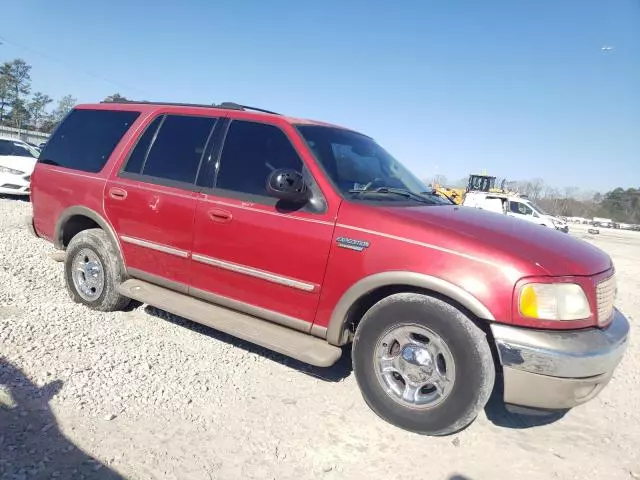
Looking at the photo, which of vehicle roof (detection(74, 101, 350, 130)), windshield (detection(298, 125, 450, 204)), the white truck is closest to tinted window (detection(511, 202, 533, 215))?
the white truck

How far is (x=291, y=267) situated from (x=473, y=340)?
1.30 meters

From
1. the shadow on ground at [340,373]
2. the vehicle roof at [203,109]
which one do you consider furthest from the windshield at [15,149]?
the shadow on ground at [340,373]

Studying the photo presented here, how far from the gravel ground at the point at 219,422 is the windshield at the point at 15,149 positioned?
10966mm

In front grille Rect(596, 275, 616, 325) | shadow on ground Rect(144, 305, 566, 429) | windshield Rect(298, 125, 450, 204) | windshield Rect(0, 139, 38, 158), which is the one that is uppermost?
windshield Rect(298, 125, 450, 204)

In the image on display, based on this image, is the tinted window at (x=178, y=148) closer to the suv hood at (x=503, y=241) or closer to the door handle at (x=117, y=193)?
the door handle at (x=117, y=193)

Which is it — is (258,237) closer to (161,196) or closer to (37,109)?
(161,196)

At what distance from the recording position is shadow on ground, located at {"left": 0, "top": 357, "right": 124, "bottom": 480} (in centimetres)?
227

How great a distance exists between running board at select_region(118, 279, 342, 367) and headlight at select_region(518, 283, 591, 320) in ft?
4.05

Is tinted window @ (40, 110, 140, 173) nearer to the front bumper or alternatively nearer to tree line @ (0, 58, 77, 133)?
the front bumper

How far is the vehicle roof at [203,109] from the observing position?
3809mm

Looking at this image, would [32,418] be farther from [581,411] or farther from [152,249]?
[581,411]

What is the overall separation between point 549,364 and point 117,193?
12.0 ft

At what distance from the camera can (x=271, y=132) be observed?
3705mm

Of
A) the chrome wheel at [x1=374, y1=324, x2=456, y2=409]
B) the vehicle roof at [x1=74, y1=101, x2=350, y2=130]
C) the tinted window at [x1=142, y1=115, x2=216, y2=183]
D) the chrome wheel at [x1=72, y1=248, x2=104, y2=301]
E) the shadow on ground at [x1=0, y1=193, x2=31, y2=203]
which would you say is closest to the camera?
the chrome wheel at [x1=374, y1=324, x2=456, y2=409]
